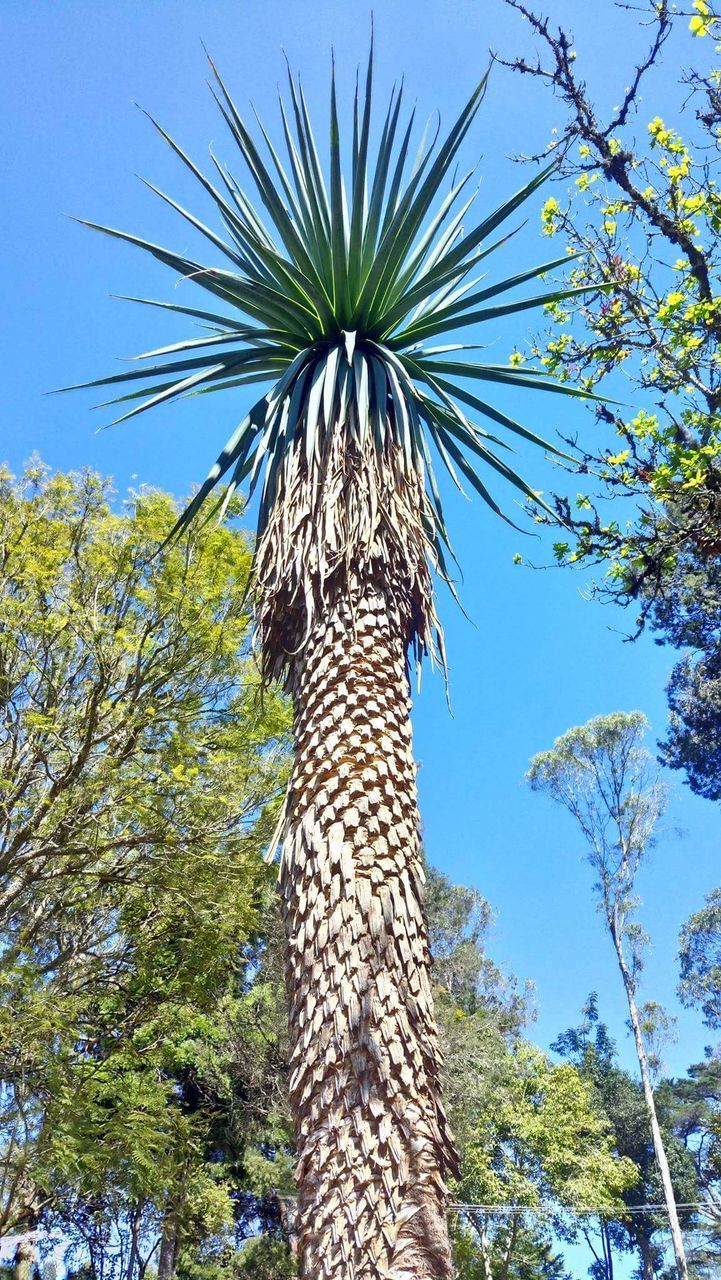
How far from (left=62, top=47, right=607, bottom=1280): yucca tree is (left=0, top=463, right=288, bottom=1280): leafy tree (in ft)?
10.7

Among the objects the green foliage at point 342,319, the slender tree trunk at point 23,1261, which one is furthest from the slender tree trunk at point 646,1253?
the green foliage at point 342,319

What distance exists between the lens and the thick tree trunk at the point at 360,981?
2830mm

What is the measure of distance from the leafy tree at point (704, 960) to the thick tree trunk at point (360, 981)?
29.3 m

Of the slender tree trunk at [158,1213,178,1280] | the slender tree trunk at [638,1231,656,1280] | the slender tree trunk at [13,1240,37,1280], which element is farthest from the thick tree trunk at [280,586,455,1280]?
the slender tree trunk at [638,1231,656,1280]

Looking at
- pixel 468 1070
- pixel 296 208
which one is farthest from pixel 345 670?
pixel 468 1070

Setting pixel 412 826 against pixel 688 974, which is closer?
pixel 412 826

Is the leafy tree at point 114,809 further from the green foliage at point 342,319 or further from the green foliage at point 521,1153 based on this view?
the green foliage at point 521,1153

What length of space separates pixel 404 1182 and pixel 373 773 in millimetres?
1411

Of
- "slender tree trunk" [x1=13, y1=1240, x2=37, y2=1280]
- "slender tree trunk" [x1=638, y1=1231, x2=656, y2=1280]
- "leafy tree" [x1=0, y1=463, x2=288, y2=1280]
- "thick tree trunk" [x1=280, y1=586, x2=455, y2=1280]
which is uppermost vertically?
"leafy tree" [x1=0, y1=463, x2=288, y2=1280]

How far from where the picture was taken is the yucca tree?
2943mm

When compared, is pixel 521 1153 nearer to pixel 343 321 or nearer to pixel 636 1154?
pixel 636 1154

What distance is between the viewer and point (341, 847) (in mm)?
3385

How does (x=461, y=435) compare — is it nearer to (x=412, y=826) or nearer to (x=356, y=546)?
(x=356, y=546)

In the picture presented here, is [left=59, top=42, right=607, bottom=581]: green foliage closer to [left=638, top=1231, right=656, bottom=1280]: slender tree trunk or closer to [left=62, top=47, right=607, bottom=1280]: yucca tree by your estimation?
[left=62, top=47, right=607, bottom=1280]: yucca tree
